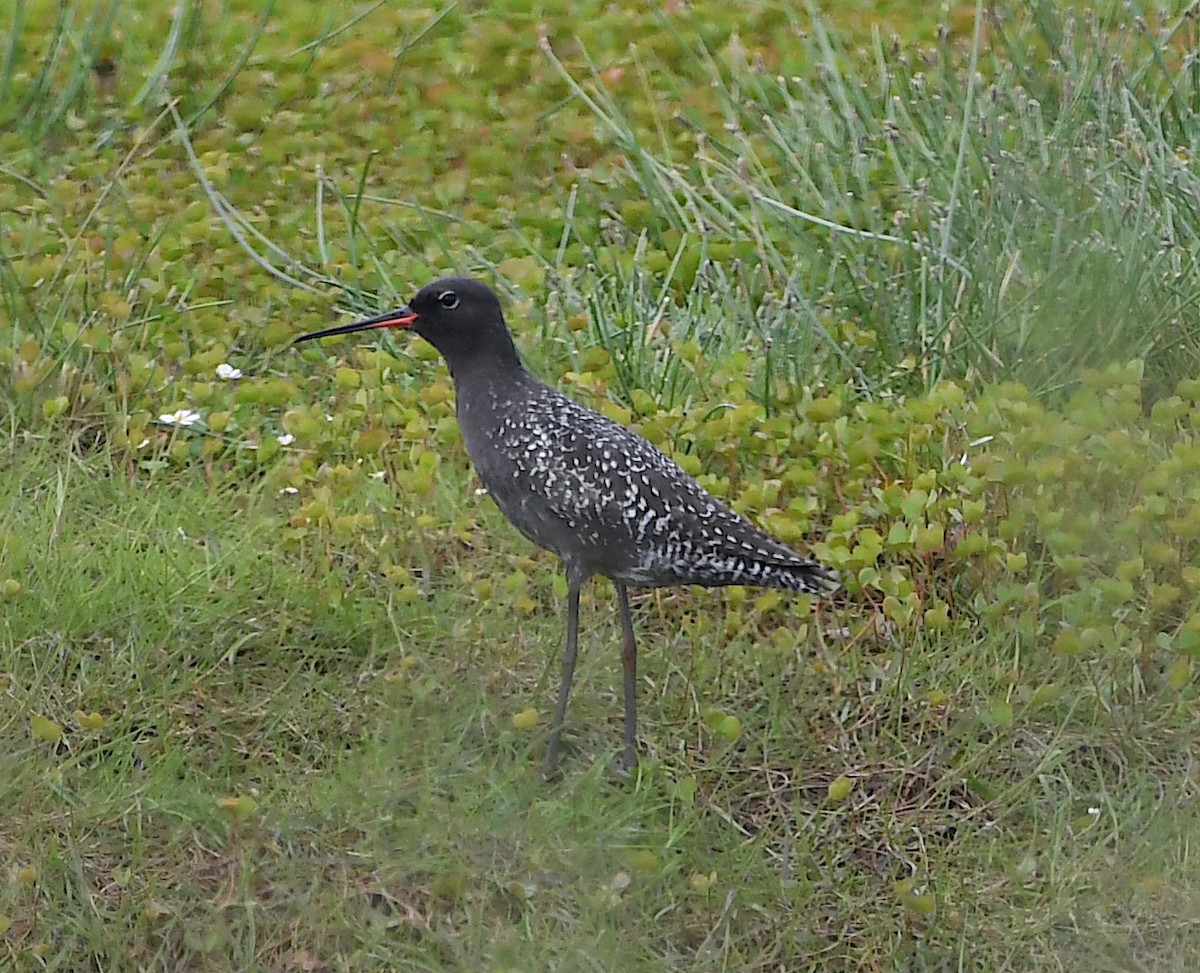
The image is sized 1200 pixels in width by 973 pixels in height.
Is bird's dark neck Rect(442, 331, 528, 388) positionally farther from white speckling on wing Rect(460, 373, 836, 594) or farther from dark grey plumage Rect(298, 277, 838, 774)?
white speckling on wing Rect(460, 373, 836, 594)

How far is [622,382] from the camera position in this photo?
5758mm

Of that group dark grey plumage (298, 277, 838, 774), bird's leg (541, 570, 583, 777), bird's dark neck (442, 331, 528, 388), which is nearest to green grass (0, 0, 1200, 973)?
bird's leg (541, 570, 583, 777)

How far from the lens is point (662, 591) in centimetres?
520

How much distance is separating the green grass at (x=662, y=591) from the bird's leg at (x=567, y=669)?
2.2 inches

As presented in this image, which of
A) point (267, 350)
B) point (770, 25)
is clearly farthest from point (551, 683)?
point (770, 25)

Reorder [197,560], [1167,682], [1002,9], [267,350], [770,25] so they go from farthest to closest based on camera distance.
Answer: [770,25]
[1002,9]
[267,350]
[197,560]
[1167,682]

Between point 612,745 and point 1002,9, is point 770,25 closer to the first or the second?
point 1002,9

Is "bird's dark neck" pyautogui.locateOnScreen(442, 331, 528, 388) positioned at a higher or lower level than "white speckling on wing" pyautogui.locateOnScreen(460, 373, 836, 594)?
higher

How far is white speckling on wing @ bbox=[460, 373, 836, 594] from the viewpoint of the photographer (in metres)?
4.42

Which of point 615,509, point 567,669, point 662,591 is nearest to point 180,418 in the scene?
point 662,591

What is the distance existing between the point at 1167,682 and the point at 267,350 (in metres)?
2.99

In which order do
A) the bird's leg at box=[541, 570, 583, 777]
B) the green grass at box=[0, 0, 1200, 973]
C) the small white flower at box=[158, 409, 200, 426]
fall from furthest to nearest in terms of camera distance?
the small white flower at box=[158, 409, 200, 426] → the bird's leg at box=[541, 570, 583, 777] → the green grass at box=[0, 0, 1200, 973]

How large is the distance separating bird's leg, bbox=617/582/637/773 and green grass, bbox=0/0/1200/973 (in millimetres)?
60

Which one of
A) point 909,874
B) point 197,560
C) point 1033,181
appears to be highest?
point 1033,181
